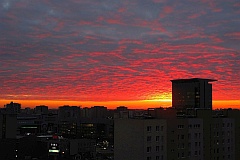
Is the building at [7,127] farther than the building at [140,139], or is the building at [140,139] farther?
the building at [7,127]

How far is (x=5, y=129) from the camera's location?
588ft

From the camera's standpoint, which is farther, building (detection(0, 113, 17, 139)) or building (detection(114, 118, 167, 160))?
building (detection(0, 113, 17, 139))

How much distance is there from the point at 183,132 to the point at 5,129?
120455 mm

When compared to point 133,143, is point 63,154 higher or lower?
lower

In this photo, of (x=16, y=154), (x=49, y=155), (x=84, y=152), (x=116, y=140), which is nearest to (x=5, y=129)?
(x=16, y=154)

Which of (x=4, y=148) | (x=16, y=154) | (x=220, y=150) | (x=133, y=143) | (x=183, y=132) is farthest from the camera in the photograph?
(x=16, y=154)

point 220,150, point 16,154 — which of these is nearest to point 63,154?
point 16,154

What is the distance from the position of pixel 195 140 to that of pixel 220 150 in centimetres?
1182

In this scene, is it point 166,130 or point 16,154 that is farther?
point 16,154

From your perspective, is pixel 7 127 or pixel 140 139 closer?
pixel 140 139

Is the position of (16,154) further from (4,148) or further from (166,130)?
(166,130)

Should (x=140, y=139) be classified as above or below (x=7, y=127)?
above

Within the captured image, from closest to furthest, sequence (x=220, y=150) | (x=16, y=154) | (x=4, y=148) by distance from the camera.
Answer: (x=220, y=150), (x=4, y=148), (x=16, y=154)

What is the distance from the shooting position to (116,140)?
261 feet
